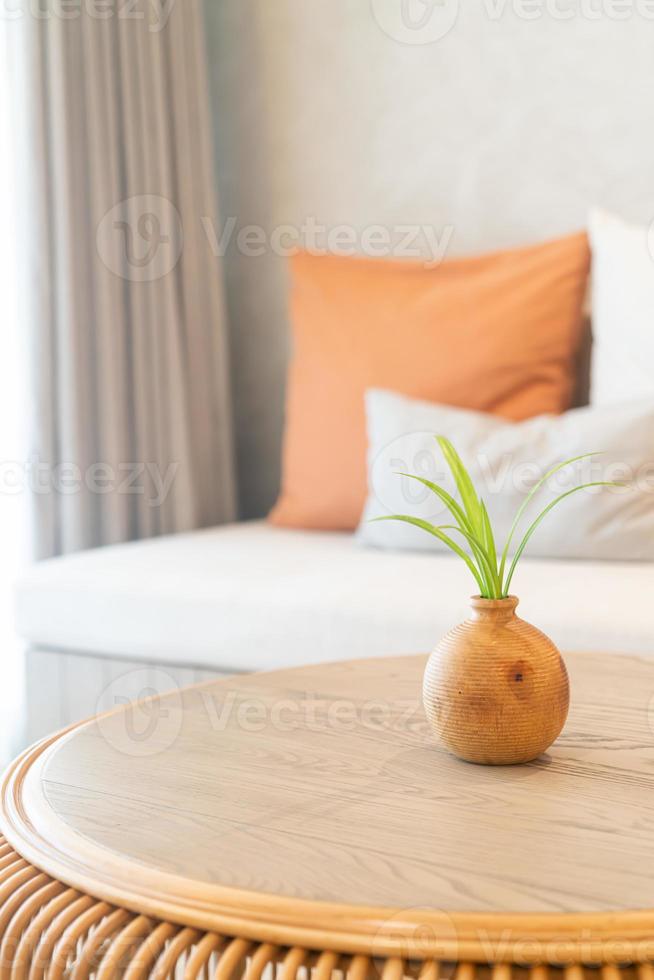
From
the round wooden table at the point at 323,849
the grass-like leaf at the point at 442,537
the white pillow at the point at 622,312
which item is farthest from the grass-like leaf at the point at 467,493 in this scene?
the white pillow at the point at 622,312

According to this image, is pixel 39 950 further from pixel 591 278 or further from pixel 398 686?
pixel 591 278

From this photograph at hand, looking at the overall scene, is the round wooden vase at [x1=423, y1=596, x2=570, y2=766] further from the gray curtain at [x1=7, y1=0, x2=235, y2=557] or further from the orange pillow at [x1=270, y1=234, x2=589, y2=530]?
the gray curtain at [x1=7, y1=0, x2=235, y2=557]

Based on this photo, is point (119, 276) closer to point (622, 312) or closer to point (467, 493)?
point (622, 312)

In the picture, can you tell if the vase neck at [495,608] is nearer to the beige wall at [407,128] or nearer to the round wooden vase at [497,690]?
the round wooden vase at [497,690]

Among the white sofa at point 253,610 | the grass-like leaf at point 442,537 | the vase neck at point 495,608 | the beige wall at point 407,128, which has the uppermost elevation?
the beige wall at point 407,128

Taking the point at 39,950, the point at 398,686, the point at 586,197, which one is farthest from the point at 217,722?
the point at 586,197

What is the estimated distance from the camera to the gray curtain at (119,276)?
235 cm

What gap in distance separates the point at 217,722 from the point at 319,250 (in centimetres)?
183

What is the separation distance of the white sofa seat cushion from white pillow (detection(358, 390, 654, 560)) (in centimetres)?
4

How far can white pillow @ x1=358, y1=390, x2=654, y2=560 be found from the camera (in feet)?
6.09

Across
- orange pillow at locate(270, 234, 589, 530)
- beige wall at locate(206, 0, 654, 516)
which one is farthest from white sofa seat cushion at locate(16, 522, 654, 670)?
beige wall at locate(206, 0, 654, 516)

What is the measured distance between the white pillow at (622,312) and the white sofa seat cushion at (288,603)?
41cm

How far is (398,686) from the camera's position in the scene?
1233 millimetres

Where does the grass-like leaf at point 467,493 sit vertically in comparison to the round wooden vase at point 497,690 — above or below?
above
